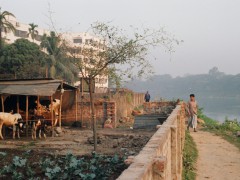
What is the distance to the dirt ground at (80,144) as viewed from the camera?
1129 centimetres

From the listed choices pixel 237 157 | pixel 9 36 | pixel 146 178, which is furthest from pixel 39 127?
pixel 9 36

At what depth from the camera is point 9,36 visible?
59625 millimetres

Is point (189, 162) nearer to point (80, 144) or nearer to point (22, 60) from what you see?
point (80, 144)

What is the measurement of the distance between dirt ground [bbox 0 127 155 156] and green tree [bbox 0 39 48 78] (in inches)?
710

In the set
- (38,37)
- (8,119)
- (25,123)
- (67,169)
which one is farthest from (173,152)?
(38,37)

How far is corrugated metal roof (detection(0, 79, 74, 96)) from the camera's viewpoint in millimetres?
14758

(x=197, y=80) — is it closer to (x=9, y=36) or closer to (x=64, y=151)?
(x=9, y=36)

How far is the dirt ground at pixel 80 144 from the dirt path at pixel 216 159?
218 centimetres

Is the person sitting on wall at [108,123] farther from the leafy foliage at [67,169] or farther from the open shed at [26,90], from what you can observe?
the leafy foliage at [67,169]

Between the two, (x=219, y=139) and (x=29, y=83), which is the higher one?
(x=29, y=83)

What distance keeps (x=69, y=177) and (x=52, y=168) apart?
0.85 m

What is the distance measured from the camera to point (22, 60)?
117 feet

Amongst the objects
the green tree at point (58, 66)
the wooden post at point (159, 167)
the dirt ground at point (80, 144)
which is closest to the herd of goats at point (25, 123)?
the dirt ground at point (80, 144)

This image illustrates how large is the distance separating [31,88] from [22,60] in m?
21.5
